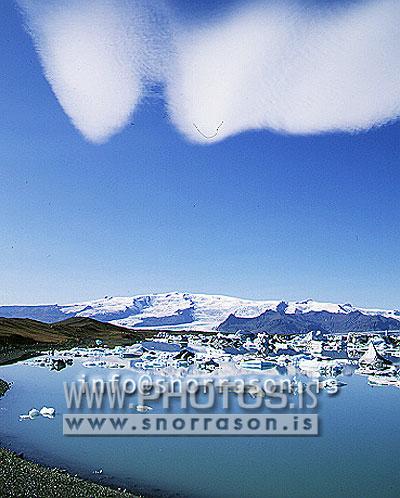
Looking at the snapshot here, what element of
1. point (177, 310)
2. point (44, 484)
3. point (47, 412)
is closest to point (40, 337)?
point (47, 412)

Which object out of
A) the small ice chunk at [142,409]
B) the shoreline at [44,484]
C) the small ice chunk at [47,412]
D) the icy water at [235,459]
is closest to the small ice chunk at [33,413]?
the small ice chunk at [47,412]

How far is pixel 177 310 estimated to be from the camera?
145375 mm

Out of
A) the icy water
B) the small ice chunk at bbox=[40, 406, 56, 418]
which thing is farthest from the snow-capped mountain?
the icy water

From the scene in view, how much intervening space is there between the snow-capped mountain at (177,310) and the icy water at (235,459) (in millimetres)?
103832

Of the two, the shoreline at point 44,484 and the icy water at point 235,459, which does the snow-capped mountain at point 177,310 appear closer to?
the icy water at point 235,459

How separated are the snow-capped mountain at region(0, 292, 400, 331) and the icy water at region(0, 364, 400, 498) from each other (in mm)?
103832

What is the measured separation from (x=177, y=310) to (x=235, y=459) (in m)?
135

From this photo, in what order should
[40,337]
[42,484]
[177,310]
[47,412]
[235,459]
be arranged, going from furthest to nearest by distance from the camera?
[177,310] < [40,337] < [47,412] < [235,459] < [42,484]

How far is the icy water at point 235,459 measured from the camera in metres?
9.29

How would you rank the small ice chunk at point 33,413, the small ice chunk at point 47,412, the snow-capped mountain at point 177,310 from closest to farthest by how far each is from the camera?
the small ice chunk at point 33,413 < the small ice chunk at point 47,412 < the snow-capped mountain at point 177,310

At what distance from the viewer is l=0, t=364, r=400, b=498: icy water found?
366 inches

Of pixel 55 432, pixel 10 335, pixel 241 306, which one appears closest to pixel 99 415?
pixel 55 432

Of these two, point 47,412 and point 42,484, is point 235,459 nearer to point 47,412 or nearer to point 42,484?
point 42,484

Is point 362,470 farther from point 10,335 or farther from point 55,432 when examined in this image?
point 10,335
